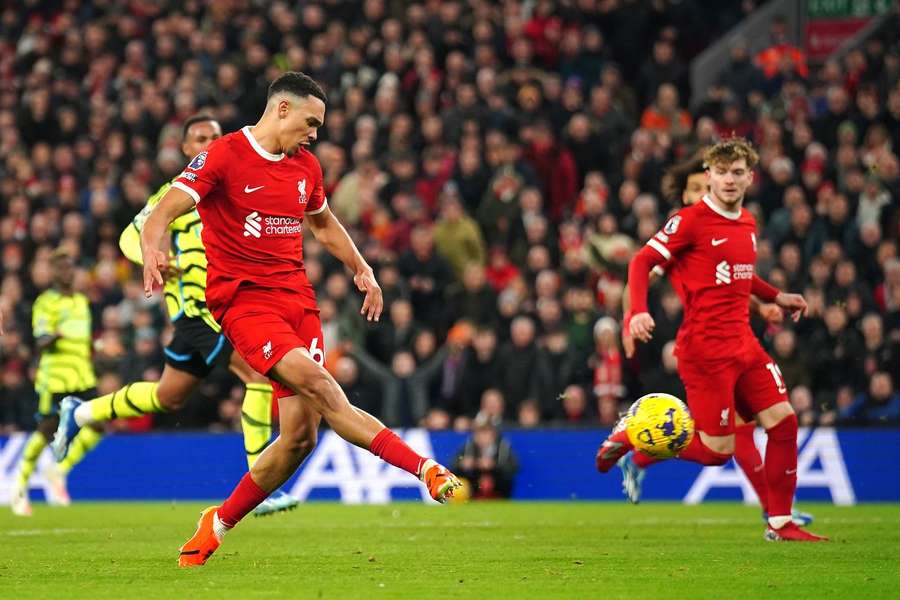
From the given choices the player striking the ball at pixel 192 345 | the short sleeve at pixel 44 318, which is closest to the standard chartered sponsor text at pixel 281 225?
the player striking the ball at pixel 192 345

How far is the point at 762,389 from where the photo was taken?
10359mm

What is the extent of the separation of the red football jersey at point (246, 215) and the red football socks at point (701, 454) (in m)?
3.18

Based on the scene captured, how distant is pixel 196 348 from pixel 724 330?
3.78 meters

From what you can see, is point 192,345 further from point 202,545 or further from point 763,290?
point 763,290

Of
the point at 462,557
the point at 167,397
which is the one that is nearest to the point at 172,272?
the point at 167,397

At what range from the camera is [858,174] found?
18.0 m

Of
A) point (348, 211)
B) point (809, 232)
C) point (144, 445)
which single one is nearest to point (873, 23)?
point (809, 232)

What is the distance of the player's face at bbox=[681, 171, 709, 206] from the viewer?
A: 440 inches

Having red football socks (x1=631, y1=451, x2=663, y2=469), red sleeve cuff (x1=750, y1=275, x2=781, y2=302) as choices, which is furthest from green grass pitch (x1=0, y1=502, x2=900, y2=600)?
red sleeve cuff (x1=750, y1=275, x2=781, y2=302)

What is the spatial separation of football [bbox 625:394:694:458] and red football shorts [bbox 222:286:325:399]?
2570 mm

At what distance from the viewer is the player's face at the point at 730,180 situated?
10.2 m

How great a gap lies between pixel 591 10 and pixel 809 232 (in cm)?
620

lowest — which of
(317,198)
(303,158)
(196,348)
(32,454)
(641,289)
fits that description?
(32,454)

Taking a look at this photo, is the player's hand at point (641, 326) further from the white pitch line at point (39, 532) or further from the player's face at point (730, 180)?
the white pitch line at point (39, 532)
